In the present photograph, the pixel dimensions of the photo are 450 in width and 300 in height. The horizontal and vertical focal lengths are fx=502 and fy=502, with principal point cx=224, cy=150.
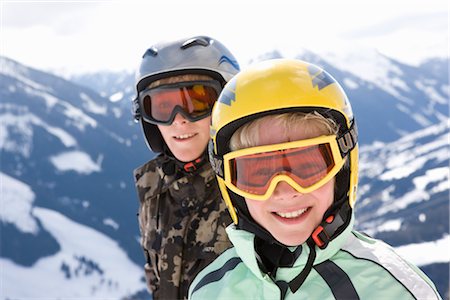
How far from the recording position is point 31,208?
192 meters

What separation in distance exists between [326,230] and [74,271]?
186m

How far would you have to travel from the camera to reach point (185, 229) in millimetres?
4781

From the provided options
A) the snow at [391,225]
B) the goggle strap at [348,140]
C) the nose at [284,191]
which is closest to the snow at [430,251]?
the snow at [391,225]

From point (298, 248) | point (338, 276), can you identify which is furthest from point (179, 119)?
point (338, 276)

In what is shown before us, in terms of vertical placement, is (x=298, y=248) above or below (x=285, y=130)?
below

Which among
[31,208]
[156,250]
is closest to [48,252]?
[31,208]

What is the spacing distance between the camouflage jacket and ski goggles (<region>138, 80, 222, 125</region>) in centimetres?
58

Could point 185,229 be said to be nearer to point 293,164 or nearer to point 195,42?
point 293,164

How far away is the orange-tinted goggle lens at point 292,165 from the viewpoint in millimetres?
3252

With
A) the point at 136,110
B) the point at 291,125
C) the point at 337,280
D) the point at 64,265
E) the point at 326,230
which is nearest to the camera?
the point at 337,280

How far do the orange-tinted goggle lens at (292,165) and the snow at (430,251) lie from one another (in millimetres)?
151207

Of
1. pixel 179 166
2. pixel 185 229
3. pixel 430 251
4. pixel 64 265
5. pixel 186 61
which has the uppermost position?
pixel 186 61

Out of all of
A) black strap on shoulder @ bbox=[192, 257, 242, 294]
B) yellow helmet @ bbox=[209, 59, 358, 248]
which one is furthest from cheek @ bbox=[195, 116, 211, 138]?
black strap on shoulder @ bbox=[192, 257, 242, 294]

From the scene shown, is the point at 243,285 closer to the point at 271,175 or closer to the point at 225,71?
the point at 271,175
